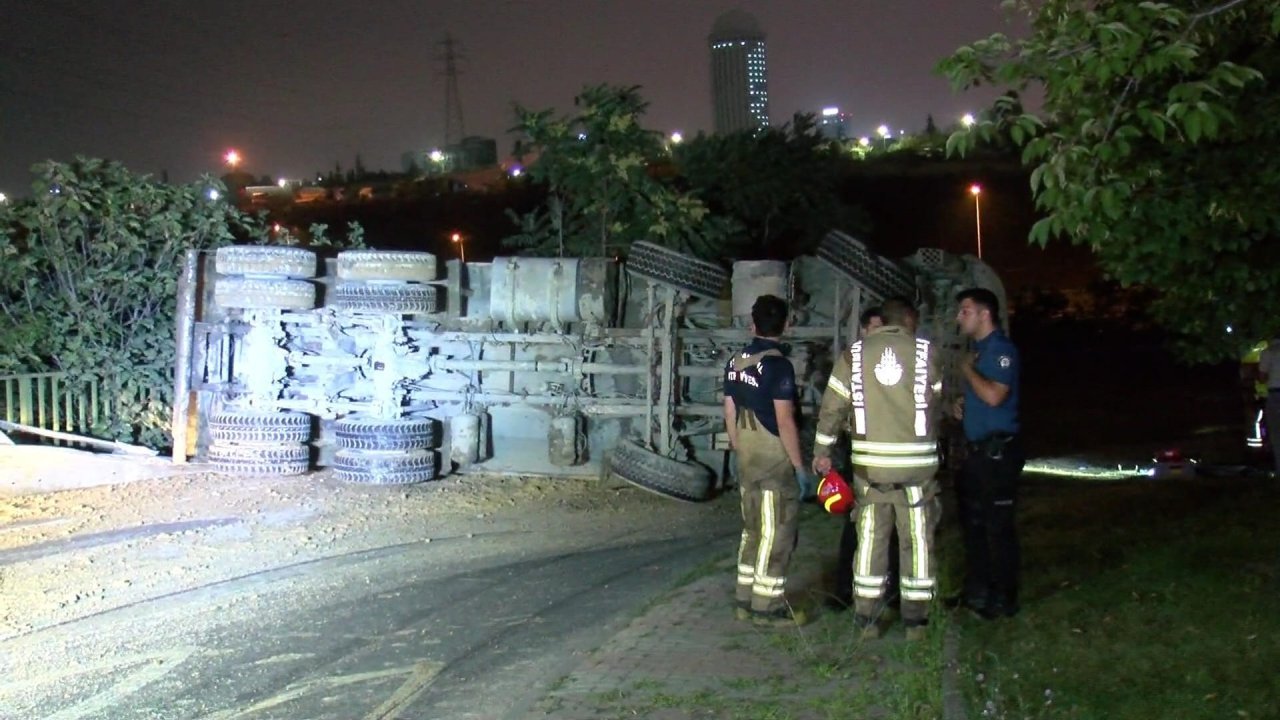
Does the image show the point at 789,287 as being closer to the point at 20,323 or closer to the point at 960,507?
the point at 960,507

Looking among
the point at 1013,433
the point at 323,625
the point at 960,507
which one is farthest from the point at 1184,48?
the point at 323,625

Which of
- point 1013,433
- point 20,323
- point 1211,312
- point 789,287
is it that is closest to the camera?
point 1013,433

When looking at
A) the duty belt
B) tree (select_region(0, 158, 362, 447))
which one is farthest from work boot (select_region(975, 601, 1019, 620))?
tree (select_region(0, 158, 362, 447))

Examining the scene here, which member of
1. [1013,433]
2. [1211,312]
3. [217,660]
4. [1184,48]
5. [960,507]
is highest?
[1184,48]

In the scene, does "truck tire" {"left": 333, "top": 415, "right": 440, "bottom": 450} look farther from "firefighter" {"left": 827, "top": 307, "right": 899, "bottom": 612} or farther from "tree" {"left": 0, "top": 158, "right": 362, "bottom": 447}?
"firefighter" {"left": 827, "top": 307, "right": 899, "bottom": 612}

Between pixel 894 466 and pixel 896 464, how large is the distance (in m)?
0.01

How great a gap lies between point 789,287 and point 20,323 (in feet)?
30.1

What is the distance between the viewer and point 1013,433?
6434 mm

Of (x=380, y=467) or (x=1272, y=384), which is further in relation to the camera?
(x=380, y=467)

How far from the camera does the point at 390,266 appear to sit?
42.3ft

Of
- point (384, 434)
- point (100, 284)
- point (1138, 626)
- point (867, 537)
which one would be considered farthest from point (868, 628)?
point (100, 284)

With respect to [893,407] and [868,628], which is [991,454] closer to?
[893,407]

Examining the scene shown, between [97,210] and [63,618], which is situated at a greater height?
[97,210]

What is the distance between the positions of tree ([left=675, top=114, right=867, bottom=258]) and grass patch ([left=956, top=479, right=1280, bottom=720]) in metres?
19.1
